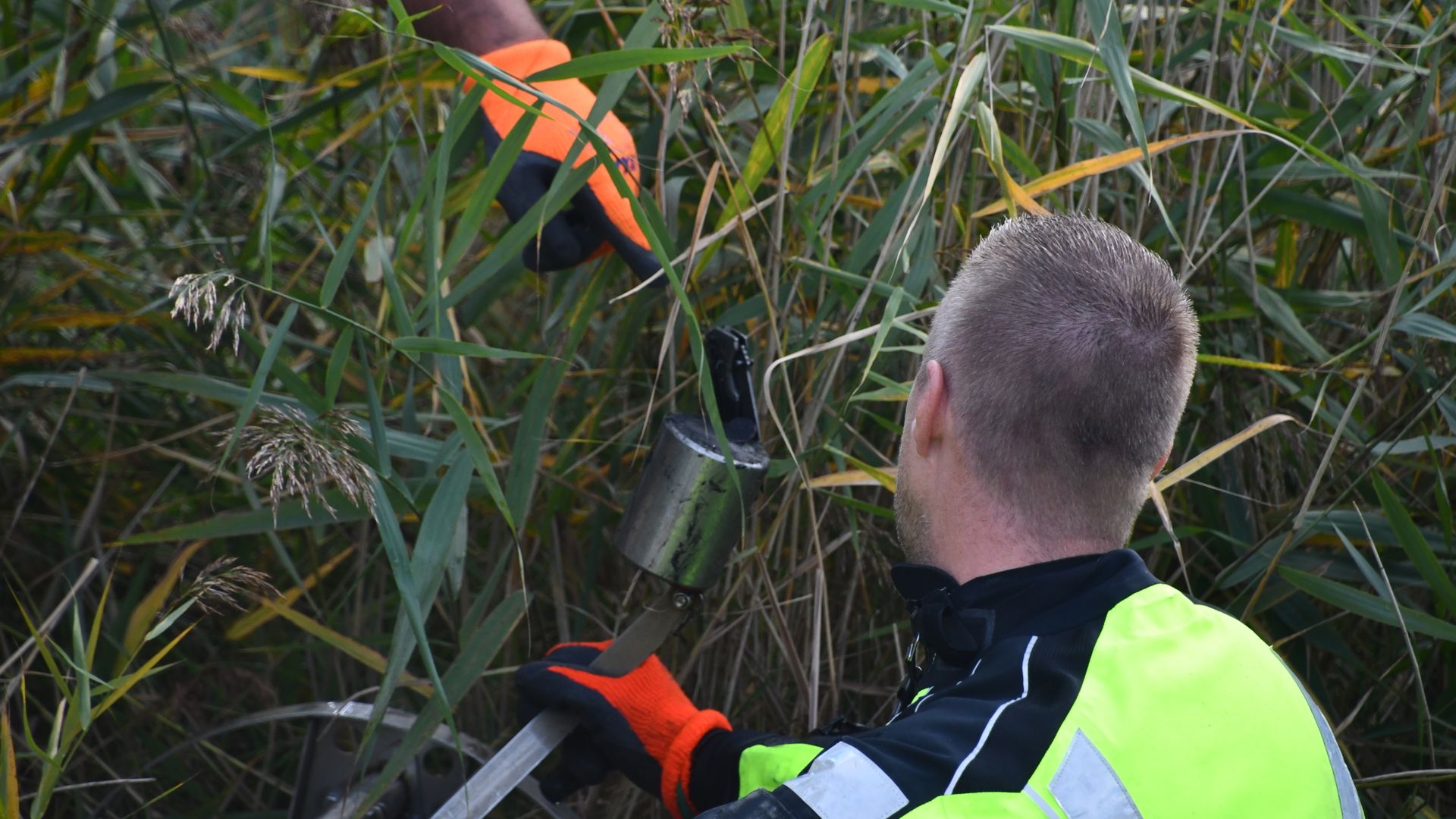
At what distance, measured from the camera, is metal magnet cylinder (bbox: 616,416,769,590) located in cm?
125

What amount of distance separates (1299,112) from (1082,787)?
125 cm

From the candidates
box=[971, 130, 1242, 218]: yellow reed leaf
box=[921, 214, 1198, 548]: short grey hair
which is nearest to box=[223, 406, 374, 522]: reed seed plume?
box=[921, 214, 1198, 548]: short grey hair

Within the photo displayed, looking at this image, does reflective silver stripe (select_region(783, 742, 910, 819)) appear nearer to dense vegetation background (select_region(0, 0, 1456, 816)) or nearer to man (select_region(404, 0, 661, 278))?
dense vegetation background (select_region(0, 0, 1456, 816))

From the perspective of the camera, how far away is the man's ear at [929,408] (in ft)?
3.55

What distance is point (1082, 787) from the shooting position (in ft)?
2.82

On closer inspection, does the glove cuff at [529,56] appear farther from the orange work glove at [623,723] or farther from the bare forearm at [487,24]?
the orange work glove at [623,723]

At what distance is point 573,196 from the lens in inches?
53.9

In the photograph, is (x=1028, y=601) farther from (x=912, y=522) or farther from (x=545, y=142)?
(x=545, y=142)

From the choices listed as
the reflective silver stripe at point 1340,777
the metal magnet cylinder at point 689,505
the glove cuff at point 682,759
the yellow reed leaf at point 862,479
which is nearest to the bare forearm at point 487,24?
the metal magnet cylinder at point 689,505

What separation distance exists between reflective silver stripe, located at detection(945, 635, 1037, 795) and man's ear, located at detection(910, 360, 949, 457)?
0.73ft

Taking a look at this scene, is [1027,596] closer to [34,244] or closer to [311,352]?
[311,352]

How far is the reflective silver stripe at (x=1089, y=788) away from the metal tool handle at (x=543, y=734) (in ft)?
1.85

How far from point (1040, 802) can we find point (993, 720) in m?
0.07

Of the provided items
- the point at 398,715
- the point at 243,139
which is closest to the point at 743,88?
the point at 243,139
